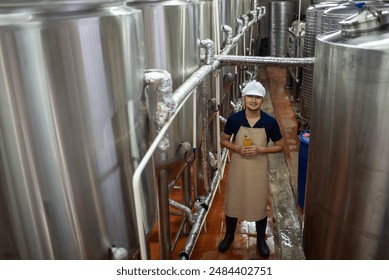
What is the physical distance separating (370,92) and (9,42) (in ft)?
3.69

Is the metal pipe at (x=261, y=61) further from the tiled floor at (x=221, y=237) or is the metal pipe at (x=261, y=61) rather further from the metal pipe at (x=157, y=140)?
the tiled floor at (x=221, y=237)

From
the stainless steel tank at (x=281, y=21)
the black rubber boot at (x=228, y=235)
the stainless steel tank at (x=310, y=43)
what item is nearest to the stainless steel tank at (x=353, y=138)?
the black rubber boot at (x=228, y=235)

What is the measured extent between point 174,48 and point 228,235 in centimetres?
164

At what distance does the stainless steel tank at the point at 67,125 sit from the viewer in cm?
86

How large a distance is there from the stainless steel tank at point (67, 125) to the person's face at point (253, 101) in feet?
4.21

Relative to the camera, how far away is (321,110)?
155cm

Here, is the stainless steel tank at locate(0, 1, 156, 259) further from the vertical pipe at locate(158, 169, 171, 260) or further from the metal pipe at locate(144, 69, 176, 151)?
the vertical pipe at locate(158, 169, 171, 260)

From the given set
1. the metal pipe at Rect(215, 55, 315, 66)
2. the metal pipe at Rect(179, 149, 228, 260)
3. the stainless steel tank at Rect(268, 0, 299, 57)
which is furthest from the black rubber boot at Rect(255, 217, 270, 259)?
the stainless steel tank at Rect(268, 0, 299, 57)

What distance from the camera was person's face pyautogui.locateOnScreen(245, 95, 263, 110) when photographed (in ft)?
7.71

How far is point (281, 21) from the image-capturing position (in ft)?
23.0

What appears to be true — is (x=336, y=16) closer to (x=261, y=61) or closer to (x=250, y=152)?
(x=261, y=61)

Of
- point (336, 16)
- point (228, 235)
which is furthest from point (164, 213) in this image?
point (336, 16)

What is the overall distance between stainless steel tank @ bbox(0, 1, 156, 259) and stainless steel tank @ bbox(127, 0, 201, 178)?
12.9 inches

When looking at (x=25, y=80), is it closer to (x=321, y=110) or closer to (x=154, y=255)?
(x=321, y=110)
